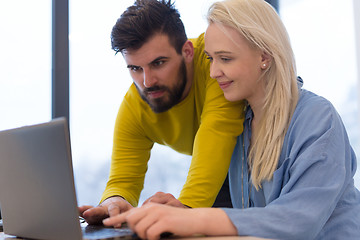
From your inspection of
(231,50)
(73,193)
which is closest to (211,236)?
(73,193)

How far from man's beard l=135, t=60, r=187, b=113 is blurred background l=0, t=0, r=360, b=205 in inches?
44.4

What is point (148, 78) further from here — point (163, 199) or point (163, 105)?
point (163, 199)

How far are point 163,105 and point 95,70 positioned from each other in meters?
1.24

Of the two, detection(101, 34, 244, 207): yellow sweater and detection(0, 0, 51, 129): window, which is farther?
detection(0, 0, 51, 129): window

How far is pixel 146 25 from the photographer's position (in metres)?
1.52

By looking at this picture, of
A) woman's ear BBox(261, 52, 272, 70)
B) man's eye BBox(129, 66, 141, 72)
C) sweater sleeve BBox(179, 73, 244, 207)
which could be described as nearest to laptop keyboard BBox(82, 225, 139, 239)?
sweater sleeve BBox(179, 73, 244, 207)

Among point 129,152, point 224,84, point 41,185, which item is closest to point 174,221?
point 41,185

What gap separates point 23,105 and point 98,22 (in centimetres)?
72

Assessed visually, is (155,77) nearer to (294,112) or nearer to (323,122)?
(294,112)

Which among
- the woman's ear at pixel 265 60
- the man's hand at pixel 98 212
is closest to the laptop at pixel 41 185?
the man's hand at pixel 98 212

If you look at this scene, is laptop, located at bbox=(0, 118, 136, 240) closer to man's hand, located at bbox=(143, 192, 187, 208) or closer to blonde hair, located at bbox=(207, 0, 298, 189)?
man's hand, located at bbox=(143, 192, 187, 208)

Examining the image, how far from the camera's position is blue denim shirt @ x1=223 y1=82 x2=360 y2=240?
2.81 feet

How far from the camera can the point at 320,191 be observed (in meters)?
0.96

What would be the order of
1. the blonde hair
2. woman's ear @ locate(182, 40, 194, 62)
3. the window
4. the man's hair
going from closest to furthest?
the blonde hair, the man's hair, woman's ear @ locate(182, 40, 194, 62), the window
